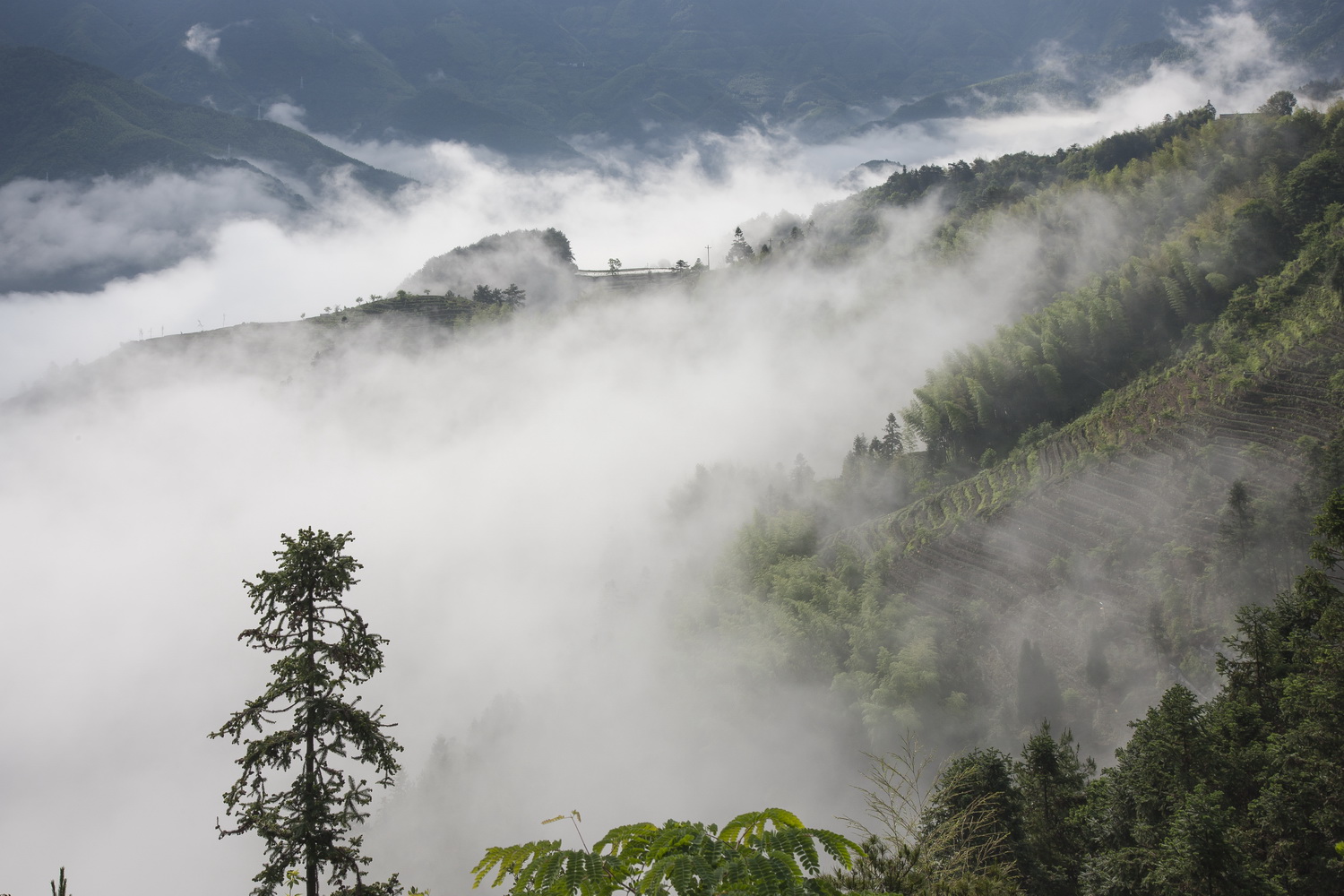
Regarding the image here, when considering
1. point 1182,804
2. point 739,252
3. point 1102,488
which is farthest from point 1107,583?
point 739,252

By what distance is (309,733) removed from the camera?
10.3 metres

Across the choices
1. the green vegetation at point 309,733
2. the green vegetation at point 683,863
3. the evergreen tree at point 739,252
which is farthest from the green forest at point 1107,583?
the evergreen tree at point 739,252

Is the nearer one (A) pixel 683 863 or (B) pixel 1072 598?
(A) pixel 683 863

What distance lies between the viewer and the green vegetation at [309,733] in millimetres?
10234

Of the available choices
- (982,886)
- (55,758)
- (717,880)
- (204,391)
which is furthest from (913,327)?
(55,758)

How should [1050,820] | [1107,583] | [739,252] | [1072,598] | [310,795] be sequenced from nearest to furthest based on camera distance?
1. [310,795]
2. [1050,820]
3. [1107,583]
4. [1072,598]
5. [739,252]

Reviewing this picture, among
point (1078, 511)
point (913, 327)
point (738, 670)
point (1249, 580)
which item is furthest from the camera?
point (913, 327)

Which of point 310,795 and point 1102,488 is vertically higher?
point 1102,488

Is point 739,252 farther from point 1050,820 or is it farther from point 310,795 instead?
point 310,795

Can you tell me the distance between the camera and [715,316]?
440ft

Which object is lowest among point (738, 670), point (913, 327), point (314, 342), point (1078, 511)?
point (738, 670)

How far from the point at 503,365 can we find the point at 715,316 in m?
36.9

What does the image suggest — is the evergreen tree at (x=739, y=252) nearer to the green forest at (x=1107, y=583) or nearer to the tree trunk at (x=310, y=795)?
the green forest at (x=1107, y=583)

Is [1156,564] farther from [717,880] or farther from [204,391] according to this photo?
[204,391]
